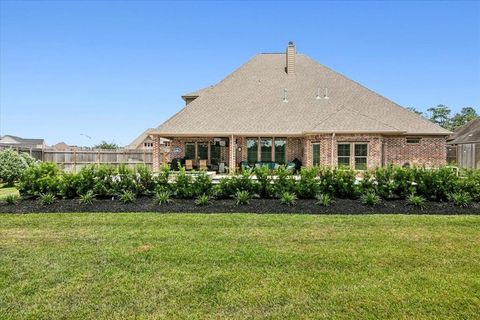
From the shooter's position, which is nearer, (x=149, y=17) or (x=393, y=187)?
(x=393, y=187)

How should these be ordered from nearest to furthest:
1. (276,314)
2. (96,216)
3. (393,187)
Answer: (276,314) → (96,216) → (393,187)

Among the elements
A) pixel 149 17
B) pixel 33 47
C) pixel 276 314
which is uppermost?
pixel 149 17

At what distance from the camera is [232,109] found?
72.3ft

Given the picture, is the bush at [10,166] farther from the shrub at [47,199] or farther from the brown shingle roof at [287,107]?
the shrub at [47,199]

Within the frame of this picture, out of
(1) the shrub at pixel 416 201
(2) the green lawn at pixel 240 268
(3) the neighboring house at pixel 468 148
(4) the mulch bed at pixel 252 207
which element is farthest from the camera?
(3) the neighboring house at pixel 468 148

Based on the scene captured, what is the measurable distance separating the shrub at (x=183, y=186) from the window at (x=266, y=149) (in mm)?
12222

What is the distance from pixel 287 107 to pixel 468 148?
18119 millimetres

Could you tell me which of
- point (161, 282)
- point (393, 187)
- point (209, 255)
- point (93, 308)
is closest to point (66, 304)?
point (93, 308)

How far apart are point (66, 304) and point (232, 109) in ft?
62.2

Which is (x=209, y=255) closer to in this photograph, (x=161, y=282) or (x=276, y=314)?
(x=161, y=282)

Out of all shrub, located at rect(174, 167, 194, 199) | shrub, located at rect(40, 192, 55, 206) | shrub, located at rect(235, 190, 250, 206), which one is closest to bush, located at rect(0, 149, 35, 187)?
shrub, located at rect(40, 192, 55, 206)

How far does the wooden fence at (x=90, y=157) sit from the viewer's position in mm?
24594

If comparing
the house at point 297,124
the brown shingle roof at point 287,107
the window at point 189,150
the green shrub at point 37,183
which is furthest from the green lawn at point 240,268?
the window at point 189,150

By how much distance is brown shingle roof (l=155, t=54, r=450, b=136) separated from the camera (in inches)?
788
